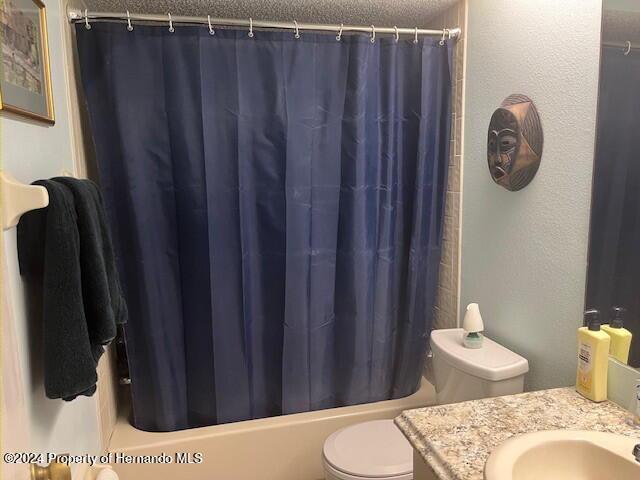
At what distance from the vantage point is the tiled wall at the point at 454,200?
1.99m

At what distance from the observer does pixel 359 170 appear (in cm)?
194

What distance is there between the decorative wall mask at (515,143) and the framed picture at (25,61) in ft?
4.75

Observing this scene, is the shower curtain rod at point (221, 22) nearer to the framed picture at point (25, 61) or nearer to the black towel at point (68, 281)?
the framed picture at point (25, 61)

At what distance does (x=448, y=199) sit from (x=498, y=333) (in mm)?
628

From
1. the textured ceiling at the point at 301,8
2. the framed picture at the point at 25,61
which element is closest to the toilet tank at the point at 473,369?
the textured ceiling at the point at 301,8

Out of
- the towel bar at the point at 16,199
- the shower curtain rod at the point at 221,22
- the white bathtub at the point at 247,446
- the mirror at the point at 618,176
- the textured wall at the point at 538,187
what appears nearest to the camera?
the towel bar at the point at 16,199

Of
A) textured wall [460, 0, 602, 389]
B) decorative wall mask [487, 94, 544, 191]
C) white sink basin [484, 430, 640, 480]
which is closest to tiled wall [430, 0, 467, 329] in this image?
textured wall [460, 0, 602, 389]

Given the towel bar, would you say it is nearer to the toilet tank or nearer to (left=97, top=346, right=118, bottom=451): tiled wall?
(left=97, top=346, right=118, bottom=451): tiled wall

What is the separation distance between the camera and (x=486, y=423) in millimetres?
1180

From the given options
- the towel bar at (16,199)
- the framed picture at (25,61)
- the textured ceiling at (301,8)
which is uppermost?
the textured ceiling at (301,8)

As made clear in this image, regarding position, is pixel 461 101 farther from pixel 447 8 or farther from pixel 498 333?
pixel 498 333

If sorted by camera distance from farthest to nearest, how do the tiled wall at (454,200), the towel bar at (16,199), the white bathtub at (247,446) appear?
the tiled wall at (454,200) < the white bathtub at (247,446) < the towel bar at (16,199)

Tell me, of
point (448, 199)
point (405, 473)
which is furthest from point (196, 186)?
point (405, 473)

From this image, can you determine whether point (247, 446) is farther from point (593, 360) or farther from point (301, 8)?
point (301, 8)
